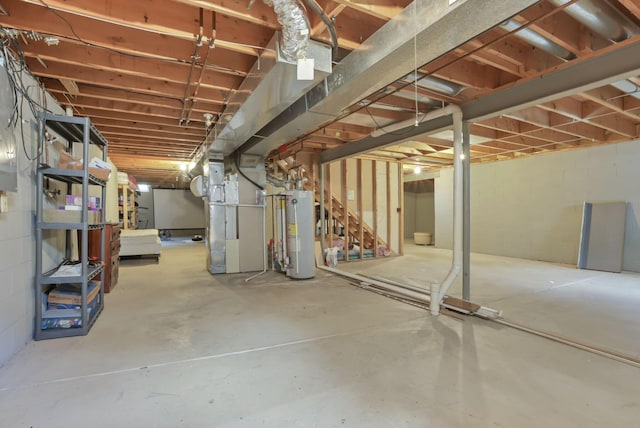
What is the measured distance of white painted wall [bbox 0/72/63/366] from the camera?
2.00m

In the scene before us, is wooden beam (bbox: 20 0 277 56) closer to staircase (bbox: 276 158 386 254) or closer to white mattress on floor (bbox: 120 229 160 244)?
staircase (bbox: 276 158 386 254)

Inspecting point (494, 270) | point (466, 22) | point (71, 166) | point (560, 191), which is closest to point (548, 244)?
point (560, 191)

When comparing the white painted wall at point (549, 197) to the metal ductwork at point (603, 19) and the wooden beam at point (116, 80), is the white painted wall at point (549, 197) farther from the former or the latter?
the wooden beam at point (116, 80)

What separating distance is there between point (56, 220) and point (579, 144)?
318 inches

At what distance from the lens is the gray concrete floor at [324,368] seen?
155 centimetres

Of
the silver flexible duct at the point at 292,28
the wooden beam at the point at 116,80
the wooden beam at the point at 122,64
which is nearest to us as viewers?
the silver flexible duct at the point at 292,28

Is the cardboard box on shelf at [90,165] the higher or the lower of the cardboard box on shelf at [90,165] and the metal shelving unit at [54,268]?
the higher

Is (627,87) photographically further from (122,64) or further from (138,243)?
(138,243)

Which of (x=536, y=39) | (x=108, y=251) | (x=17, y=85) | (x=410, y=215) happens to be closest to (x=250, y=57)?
(x=17, y=85)

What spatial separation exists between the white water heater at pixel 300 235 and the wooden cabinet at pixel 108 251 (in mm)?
2411

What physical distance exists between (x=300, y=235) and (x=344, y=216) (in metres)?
1.94

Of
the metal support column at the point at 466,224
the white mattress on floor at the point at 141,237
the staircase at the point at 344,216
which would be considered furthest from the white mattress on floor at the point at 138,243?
the metal support column at the point at 466,224

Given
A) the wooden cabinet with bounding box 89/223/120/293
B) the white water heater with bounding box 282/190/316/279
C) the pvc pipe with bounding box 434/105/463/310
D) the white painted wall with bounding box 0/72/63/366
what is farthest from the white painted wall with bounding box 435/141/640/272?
the white painted wall with bounding box 0/72/63/366

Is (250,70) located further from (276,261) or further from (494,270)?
(494,270)
